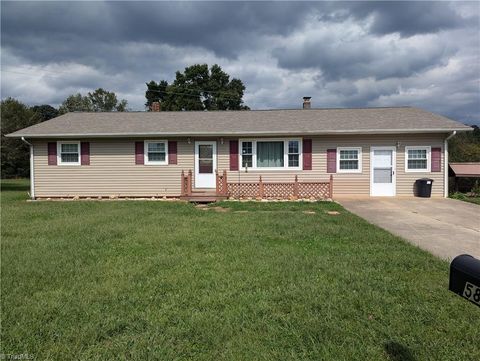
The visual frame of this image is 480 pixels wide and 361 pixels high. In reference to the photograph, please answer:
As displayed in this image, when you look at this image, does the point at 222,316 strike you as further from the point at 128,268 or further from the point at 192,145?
Answer: the point at 192,145

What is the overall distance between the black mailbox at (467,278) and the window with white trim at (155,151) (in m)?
14.1

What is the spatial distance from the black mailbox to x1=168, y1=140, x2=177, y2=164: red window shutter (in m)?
13.9

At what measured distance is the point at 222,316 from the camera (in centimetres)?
339

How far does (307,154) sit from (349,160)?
177cm

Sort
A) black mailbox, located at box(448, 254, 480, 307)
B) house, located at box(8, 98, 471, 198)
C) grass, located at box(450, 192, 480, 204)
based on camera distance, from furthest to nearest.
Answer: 1. house, located at box(8, 98, 471, 198)
2. grass, located at box(450, 192, 480, 204)
3. black mailbox, located at box(448, 254, 480, 307)

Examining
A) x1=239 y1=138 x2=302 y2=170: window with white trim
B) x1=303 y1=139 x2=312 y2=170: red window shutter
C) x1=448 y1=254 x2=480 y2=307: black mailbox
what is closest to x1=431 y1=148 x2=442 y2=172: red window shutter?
x1=303 y1=139 x2=312 y2=170: red window shutter

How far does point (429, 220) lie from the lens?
29.1ft

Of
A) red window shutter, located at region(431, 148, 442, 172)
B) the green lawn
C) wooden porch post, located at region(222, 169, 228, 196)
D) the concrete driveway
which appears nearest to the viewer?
the green lawn

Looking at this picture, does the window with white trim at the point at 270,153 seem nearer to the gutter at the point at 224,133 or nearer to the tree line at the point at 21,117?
the gutter at the point at 224,133

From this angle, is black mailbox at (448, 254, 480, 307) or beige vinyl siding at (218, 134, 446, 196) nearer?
black mailbox at (448, 254, 480, 307)

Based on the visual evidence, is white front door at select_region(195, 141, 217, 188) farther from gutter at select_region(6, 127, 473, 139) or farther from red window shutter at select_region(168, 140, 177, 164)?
red window shutter at select_region(168, 140, 177, 164)

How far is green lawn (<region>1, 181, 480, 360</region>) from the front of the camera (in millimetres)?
2869

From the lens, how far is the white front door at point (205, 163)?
14.8 m

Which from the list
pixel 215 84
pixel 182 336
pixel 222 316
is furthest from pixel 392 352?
pixel 215 84
